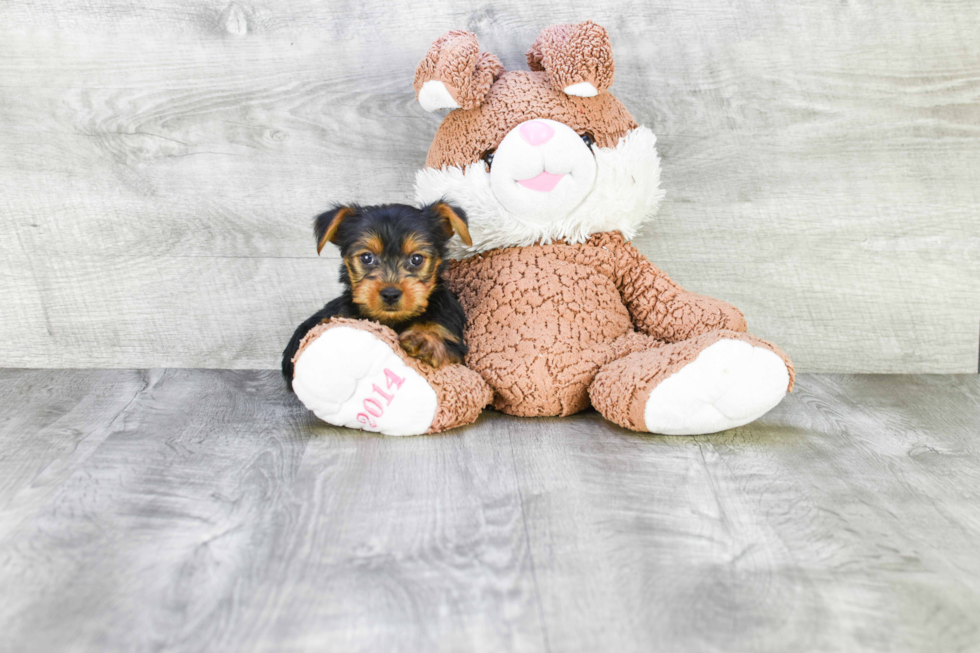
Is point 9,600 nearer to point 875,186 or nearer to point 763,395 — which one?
point 763,395

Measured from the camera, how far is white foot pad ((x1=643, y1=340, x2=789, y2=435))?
5.21 feet

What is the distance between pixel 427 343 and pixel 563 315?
1.16 feet

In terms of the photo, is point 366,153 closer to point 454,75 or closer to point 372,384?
point 454,75

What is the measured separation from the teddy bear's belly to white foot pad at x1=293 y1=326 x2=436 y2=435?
8.8 inches

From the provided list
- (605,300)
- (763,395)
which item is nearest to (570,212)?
(605,300)

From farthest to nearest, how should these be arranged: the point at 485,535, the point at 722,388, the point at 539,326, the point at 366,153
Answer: the point at 366,153 < the point at 539,326 < the point at 722,388 < the point at 485,535

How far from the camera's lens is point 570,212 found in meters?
1.88

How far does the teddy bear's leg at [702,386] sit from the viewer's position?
1.59 metres

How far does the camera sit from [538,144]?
1.78 m

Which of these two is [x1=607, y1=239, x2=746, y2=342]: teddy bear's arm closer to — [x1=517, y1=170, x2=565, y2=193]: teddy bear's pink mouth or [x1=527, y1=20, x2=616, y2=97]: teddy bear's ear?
[x1=517, y1=170, x2=565, y2=193]: teddy bear's pink mouth

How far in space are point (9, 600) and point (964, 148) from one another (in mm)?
2463

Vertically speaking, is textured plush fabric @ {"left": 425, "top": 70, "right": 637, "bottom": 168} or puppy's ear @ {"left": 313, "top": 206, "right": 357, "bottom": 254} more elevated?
textured plush fabric @ {"left": 425, "top": 70, "right": 637, "bottom": 168}

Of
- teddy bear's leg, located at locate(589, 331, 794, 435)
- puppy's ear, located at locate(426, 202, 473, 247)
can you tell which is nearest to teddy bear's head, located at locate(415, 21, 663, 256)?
puppy's ear, located at locate(426, 202, 473, 247)

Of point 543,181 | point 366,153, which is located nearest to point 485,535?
point 543,181
